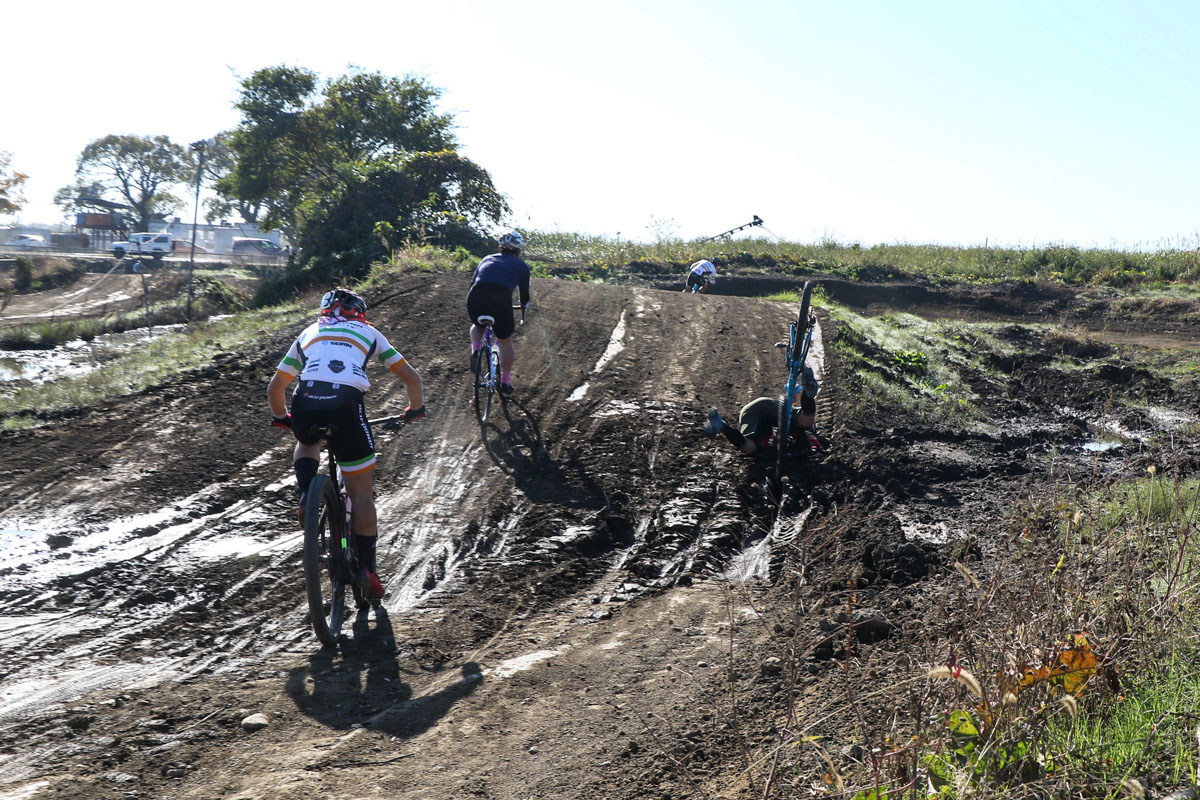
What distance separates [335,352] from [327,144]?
42635 mm

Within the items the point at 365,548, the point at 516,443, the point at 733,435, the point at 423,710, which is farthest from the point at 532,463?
the point at 423,710

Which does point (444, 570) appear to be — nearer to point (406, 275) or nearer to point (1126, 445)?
point (1126, 445)

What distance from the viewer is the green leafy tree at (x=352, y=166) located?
26.6 metres

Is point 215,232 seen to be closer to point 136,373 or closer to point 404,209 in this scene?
point 404,209

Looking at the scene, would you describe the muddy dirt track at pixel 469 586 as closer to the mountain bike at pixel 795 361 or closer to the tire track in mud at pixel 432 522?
the tire track in mud at pixel 432 522

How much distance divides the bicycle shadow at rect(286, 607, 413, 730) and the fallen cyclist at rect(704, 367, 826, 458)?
200 inches

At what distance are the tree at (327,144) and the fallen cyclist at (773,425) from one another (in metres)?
17.5

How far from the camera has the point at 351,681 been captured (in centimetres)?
492

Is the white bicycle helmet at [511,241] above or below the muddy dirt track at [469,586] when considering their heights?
above

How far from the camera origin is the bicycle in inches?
408

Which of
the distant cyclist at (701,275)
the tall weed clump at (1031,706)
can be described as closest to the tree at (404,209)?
the distant cyclist at (701,275)

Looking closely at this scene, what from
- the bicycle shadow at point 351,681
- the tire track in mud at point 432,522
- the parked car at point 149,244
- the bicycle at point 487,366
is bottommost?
the bicycle shadow at point 351,681

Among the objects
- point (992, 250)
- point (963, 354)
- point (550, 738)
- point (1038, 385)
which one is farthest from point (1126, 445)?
point (992, 250)

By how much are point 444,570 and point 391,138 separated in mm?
38633
